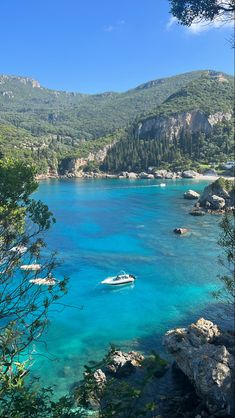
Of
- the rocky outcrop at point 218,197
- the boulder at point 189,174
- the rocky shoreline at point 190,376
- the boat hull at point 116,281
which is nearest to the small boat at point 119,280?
the boat hull at point 116,281

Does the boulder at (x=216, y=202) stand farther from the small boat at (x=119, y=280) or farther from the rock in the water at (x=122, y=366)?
the rock in the water at (x=122, y=366)

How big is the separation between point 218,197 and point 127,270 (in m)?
58.7

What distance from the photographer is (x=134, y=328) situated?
37031mm

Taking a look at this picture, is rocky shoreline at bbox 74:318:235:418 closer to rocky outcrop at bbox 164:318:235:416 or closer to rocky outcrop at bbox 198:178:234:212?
rocky outcrop at bbox 164:318:235:416

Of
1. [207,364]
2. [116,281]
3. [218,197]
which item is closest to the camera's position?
[207,364]

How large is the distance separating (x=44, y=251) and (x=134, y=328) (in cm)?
3261

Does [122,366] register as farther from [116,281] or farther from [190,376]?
[116,281]

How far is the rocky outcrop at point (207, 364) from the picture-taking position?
22766 millimetres

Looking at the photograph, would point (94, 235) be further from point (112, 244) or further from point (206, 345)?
point (206, 345)

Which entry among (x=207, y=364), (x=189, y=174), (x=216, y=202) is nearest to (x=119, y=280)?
(x=207, y=364)

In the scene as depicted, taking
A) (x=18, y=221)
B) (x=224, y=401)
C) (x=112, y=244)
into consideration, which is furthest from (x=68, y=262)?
(x=18, y=221)

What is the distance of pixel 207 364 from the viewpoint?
2480cm

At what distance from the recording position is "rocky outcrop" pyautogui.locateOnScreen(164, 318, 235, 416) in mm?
22766

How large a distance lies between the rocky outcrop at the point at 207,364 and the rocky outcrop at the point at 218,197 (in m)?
75.6
